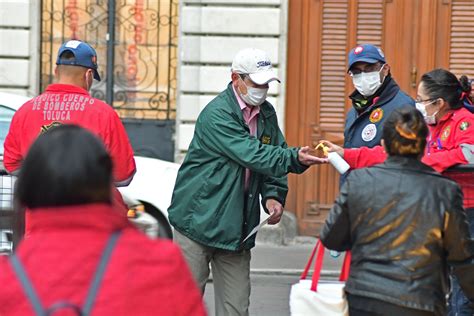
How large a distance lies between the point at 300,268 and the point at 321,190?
1656mm

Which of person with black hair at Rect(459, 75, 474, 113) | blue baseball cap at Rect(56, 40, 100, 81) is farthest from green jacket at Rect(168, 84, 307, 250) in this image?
person with black hair at Rect(459, 75, 474, 113)

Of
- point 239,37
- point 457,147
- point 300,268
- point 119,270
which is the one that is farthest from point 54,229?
point 239,37

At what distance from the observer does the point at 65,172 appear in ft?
8.91

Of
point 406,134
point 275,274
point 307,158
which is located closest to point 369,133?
point 307,158

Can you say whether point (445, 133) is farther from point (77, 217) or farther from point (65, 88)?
point (77, 217)

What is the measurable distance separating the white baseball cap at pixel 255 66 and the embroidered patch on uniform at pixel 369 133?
1.88 ft

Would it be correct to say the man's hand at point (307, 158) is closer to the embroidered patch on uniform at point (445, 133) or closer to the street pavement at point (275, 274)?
the embroidered patch on uniform at point (445, 133)

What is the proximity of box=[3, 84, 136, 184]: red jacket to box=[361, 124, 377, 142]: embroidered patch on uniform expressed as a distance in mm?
1312

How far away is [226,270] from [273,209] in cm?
44

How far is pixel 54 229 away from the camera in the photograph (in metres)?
2.81

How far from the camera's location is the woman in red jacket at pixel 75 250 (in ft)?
8.99

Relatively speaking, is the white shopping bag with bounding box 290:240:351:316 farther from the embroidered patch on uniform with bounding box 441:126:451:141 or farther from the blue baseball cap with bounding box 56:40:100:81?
the embroidered patch on uniform with bounding box 441:126:451:141

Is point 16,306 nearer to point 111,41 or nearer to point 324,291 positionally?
point 324,291

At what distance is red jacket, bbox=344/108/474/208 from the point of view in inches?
226
